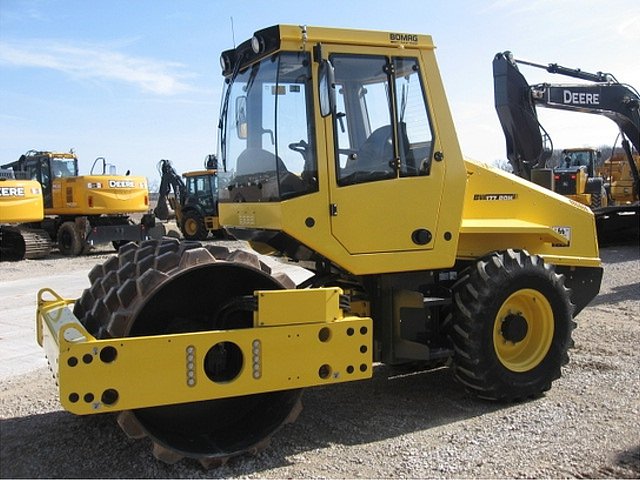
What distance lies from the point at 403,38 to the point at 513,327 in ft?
7.59

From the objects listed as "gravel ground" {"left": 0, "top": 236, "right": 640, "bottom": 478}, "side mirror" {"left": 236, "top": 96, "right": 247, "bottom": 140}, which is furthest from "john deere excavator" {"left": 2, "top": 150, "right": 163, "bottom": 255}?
"side mirror" {"left": 236, "top": 96, "right": 247, "bottom": 140}

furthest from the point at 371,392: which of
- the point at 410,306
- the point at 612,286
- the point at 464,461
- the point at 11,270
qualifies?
the point at 11,270

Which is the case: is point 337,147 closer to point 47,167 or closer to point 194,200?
point 47,167

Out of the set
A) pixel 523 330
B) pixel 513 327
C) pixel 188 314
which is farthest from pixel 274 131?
pixel 523 330

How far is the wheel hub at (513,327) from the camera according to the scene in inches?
200

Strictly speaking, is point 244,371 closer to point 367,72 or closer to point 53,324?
point 53,324

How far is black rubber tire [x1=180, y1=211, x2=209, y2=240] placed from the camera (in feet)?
75.6

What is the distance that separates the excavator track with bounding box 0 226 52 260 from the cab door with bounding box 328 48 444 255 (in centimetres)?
1441

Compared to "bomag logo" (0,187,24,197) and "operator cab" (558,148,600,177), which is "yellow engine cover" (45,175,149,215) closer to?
"bomag logo" (0,187,24,197)

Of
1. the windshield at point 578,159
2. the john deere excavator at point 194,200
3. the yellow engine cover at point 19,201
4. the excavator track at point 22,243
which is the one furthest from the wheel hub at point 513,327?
the windshield at point 578,159

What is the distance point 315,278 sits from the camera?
5086 millimetres

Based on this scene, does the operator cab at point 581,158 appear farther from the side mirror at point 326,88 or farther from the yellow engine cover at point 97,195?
the side mirror at point 326,88

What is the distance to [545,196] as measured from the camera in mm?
5805

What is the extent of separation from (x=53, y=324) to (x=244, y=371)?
3.91 feet
